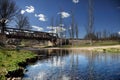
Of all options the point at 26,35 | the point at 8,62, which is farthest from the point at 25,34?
the point at 8,62

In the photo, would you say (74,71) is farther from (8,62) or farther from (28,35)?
(28,35)

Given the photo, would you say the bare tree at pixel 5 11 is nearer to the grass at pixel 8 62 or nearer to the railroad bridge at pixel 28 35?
the railroad bridge at pixel 28 35

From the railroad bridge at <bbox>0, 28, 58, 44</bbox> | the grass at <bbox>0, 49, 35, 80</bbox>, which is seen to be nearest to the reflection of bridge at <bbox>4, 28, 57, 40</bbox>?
the railroad bridge at <bbox>0, 28, 58, 44</bbox>

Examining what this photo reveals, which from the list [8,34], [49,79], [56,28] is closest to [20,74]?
[49,79]

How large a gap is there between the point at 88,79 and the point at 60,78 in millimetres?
1950

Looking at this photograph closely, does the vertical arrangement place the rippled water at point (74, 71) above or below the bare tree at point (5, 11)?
below

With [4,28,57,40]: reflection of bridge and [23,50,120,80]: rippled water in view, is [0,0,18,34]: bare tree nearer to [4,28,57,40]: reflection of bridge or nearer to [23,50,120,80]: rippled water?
[4,28,57,40]: reflection of bridge

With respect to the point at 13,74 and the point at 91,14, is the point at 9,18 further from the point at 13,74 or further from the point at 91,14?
the point at 13,74

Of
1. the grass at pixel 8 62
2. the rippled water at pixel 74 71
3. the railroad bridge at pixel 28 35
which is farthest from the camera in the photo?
the railroad bridge at pixel 28 35

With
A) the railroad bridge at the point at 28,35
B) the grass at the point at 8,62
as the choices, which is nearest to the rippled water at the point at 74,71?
the grass at the point at 8,62

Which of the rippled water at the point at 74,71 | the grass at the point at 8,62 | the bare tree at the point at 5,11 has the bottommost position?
the rippled water at the point at 74,71

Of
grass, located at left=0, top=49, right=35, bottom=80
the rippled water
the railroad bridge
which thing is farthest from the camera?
the railroad bridge

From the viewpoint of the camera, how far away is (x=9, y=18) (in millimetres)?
75250

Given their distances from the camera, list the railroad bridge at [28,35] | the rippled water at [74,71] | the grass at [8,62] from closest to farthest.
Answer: the grass at [8,62], the rippled water at [74,71], the railroad bridge at [28,35]
